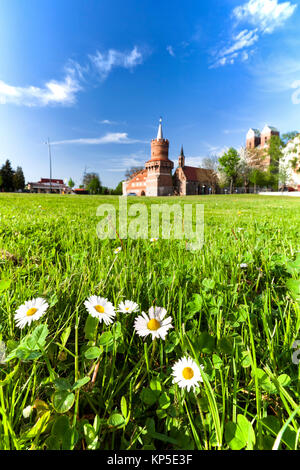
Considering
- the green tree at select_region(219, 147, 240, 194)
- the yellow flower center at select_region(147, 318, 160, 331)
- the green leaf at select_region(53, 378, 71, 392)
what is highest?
the green tree at select_region(219, 147, 240, 194)

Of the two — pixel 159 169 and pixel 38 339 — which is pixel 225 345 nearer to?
pixel 38 339

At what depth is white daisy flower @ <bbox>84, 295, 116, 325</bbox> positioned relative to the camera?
73 cm

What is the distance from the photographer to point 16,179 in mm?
64688

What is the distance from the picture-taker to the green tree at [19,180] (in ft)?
212

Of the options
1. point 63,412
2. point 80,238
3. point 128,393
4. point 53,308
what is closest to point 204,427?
point 128,393

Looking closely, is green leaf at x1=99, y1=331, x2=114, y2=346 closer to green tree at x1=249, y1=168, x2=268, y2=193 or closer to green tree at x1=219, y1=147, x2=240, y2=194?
green tree at x1=219, y1=147, x2=240, y2=194

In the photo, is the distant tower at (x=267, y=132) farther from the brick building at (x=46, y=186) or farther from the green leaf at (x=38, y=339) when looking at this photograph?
the green leaf at (x=38, y=339)

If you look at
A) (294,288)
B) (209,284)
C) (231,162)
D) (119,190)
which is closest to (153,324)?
(209,284)

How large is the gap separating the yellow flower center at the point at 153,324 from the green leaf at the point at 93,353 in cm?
17

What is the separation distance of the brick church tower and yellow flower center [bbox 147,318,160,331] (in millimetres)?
58482

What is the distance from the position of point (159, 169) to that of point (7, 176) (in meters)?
41.8

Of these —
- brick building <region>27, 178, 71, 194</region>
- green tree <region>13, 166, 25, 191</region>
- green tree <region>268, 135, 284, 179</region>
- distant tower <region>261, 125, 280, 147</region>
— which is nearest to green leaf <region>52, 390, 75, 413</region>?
green tree <region>268, 135, 284, 179</region>

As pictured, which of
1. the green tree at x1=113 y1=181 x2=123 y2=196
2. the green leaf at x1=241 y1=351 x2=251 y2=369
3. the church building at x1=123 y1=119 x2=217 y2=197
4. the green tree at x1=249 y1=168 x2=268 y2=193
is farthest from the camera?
the green tree at x1=113 y1=181 x2=123 y2=196

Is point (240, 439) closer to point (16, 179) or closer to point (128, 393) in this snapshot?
point (128, 393)
